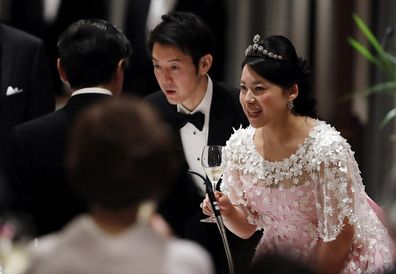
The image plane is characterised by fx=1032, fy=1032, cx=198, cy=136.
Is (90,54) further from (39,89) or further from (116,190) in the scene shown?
(39,89)

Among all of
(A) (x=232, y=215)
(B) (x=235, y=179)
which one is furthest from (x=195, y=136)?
(A) (x=232, y=215)

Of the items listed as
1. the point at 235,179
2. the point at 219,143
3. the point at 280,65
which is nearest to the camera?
the point at 280,65

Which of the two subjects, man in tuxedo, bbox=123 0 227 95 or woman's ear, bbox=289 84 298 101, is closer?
woman's ear, bbox=289 84 298 101

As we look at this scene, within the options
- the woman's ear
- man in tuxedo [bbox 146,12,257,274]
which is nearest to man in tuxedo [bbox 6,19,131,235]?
the woman's ear

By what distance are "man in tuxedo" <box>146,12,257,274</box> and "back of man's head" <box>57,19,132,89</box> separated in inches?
38.3

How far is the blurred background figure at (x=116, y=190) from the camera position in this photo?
6.25ft

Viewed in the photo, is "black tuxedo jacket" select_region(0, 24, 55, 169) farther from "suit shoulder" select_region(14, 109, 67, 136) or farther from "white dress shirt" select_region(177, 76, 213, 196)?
"suit shoulder" select_region(14, 109, 67, 136)

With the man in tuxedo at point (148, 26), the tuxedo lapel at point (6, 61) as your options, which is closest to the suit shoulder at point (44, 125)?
the tuxedo lapel at point (6, 61)

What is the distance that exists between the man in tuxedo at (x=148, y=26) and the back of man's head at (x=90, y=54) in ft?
10.7

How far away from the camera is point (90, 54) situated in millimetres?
3059

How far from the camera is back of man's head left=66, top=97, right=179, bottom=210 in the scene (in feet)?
6.25

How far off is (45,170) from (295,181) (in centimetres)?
103

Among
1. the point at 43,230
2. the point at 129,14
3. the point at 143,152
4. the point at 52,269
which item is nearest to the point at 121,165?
the point at 143,152

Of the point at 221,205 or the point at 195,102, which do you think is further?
the point at 195,102
